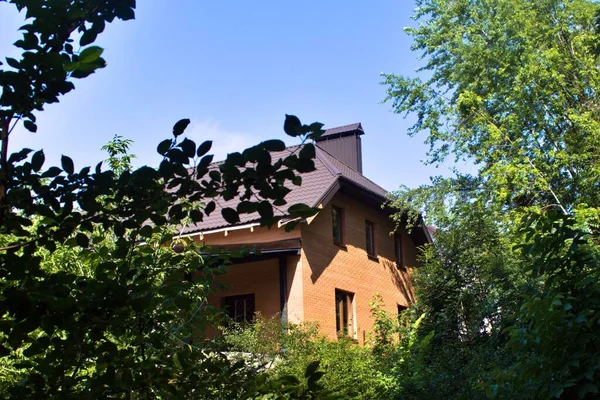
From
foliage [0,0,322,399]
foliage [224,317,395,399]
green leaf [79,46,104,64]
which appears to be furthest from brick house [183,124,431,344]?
green leaf [79,46,104,64]

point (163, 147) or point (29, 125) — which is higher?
point (29, 125)

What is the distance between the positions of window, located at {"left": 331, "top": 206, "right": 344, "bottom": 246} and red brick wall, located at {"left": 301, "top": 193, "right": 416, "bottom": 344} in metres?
0.14

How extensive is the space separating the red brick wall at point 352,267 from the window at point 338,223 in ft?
0.45

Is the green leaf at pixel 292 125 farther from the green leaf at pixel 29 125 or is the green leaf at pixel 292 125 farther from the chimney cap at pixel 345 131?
the chimney cap at pixel 345 131

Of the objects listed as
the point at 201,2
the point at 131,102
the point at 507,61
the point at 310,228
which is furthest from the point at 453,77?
the point at 201,2

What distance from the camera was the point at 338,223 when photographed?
70.0 ft

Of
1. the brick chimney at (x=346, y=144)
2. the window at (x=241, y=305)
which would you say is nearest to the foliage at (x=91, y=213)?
the window at (x=241, y=305)

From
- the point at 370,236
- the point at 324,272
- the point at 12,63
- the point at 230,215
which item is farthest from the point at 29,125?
the point at 370,236

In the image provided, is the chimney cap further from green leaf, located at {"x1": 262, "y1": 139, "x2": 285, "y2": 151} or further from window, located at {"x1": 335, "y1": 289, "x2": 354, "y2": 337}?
green leaf, located at {"x1": 262, "y1": 139, "x2": 285, "y2": 151}

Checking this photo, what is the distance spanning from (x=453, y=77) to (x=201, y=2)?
20569 mm

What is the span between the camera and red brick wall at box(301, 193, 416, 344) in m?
19.0

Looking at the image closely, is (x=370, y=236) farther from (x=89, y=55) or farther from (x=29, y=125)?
(x=89, y=55)

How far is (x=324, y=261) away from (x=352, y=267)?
1.98m

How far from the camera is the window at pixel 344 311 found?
2050 cm
